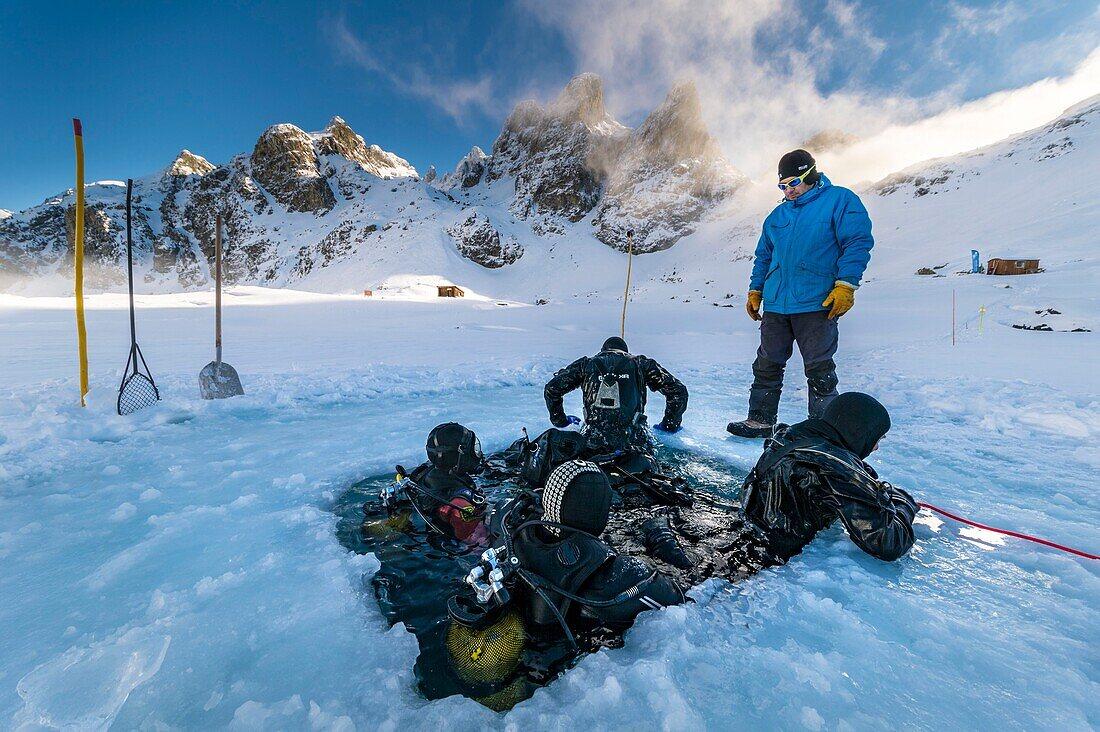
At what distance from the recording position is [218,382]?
5.74 m

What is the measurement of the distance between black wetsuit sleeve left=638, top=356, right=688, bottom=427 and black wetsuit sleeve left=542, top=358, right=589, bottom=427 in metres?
0.58

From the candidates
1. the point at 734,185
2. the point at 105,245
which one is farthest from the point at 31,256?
the point at 734,185

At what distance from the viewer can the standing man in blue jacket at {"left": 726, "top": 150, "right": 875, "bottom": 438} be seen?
402 cm

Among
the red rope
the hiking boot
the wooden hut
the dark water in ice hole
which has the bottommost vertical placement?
the dark water in ice hole

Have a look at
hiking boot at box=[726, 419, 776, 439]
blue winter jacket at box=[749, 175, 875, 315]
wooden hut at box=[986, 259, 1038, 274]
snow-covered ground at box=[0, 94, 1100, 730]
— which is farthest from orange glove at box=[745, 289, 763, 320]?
wooden hut at box=[986, 259, 1038, 274]

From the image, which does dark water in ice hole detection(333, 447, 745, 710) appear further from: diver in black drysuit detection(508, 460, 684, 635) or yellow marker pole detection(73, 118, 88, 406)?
yellow marker pole detection(73, 118, 88, 406)

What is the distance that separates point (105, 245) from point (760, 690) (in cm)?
10828

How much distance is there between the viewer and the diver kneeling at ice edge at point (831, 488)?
7.52 feet

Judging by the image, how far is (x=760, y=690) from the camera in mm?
1658

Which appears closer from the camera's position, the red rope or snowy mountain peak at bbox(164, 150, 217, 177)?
the red rope

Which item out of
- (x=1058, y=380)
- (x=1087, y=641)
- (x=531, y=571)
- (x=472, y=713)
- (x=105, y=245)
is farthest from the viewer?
(x=105, y=245)

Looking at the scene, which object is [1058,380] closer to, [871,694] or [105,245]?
[871,694]

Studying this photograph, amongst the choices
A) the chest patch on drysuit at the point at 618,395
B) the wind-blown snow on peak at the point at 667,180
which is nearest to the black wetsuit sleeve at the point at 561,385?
the chest patch on drysuit at the point at 618,395

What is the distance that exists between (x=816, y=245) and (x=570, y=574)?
383 centimetres
